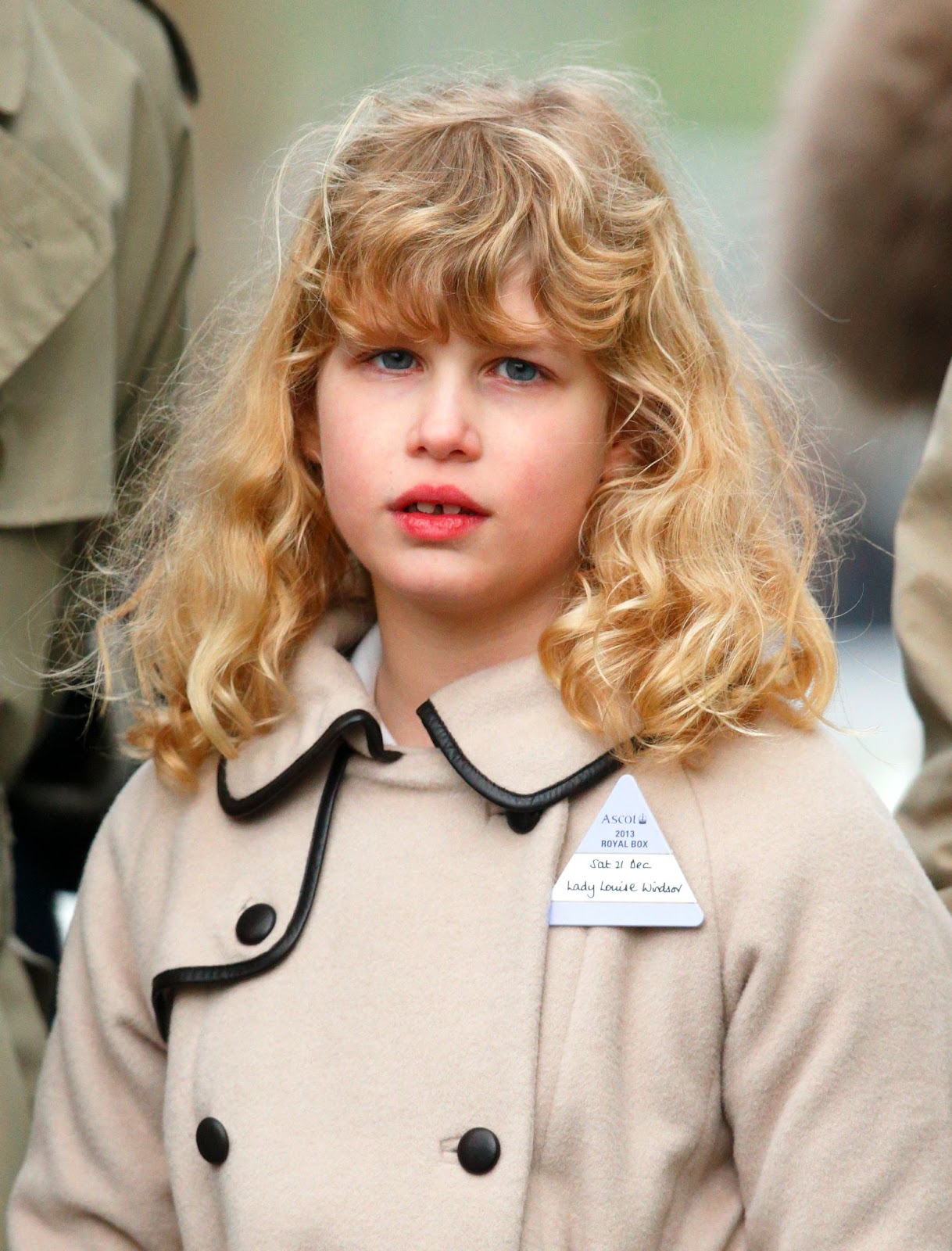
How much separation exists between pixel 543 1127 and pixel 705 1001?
0.16m

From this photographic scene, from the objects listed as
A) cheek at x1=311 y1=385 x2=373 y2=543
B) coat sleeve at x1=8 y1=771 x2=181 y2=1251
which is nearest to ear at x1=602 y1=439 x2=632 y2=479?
cheek at x1=311 y1=385 x2=373 y2=543

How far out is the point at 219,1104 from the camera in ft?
4.40

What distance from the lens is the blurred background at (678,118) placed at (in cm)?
176

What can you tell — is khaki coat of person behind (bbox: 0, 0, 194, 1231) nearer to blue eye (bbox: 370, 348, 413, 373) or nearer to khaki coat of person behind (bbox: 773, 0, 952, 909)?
blue eye (bbox: 370, 348, 413, 373)

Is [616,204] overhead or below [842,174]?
below

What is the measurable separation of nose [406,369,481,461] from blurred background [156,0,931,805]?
359 mm

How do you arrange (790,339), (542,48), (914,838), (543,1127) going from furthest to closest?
(542,48)
(790,339)
(914,838)
(543,1127)

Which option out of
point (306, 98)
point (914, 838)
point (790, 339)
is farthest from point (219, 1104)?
point (306, 98)

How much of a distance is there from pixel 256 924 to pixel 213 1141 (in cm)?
18

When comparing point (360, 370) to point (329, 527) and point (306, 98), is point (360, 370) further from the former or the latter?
point (306, 98)

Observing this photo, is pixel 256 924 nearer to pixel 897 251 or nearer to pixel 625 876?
pixel 625 876

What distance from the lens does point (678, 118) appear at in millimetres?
1760

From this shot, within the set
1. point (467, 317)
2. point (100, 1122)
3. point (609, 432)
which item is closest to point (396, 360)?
point (467, 317)

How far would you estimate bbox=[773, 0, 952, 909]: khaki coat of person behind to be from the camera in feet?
4.83
